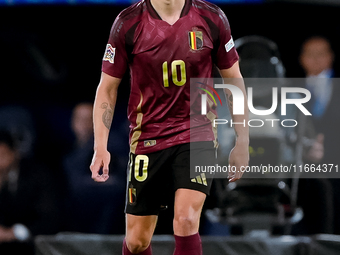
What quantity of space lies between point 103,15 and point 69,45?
465 mm

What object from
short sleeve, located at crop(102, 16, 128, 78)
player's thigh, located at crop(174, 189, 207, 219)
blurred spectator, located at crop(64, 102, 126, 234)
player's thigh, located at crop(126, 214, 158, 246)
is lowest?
Answer: blurred spectator, located at crop(64, 102, 126, 234)

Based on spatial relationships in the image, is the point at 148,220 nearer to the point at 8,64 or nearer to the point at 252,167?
the point at 252,167

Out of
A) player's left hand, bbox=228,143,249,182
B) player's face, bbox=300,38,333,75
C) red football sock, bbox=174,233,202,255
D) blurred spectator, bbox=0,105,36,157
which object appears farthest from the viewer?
blurred spectator, bbox=0,105,36,157

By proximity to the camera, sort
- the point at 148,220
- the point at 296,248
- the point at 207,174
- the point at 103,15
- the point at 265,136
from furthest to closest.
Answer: the point at 103,15, the point at 265,136, the point at 296,248, the point at 148,220, the point at 207,174

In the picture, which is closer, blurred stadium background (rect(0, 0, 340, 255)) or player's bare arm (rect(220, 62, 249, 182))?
player's bare arm (rect(220, 62, 249, 182))

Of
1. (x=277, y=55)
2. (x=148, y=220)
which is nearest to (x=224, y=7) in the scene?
(x=277, y=55)

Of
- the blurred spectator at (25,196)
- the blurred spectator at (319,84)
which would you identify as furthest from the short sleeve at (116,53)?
the blurred spectator at (319,84)

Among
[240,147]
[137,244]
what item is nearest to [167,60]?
[240,147]

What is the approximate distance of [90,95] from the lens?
5.16 metres

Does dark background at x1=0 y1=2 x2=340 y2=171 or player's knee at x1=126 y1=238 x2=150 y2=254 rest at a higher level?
dark background at x1=0 y1=2 x2=340 y2=171

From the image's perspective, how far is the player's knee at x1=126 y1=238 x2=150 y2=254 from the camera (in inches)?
121

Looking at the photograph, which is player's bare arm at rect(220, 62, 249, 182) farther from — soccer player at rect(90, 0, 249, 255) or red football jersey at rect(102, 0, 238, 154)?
red football jersey at rect(102, 0, 238, 154)

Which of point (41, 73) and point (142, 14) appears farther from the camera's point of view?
point (41, 73)

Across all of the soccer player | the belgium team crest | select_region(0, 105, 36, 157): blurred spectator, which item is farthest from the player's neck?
select_region(0, 105, 36, 157): blurred spectator
